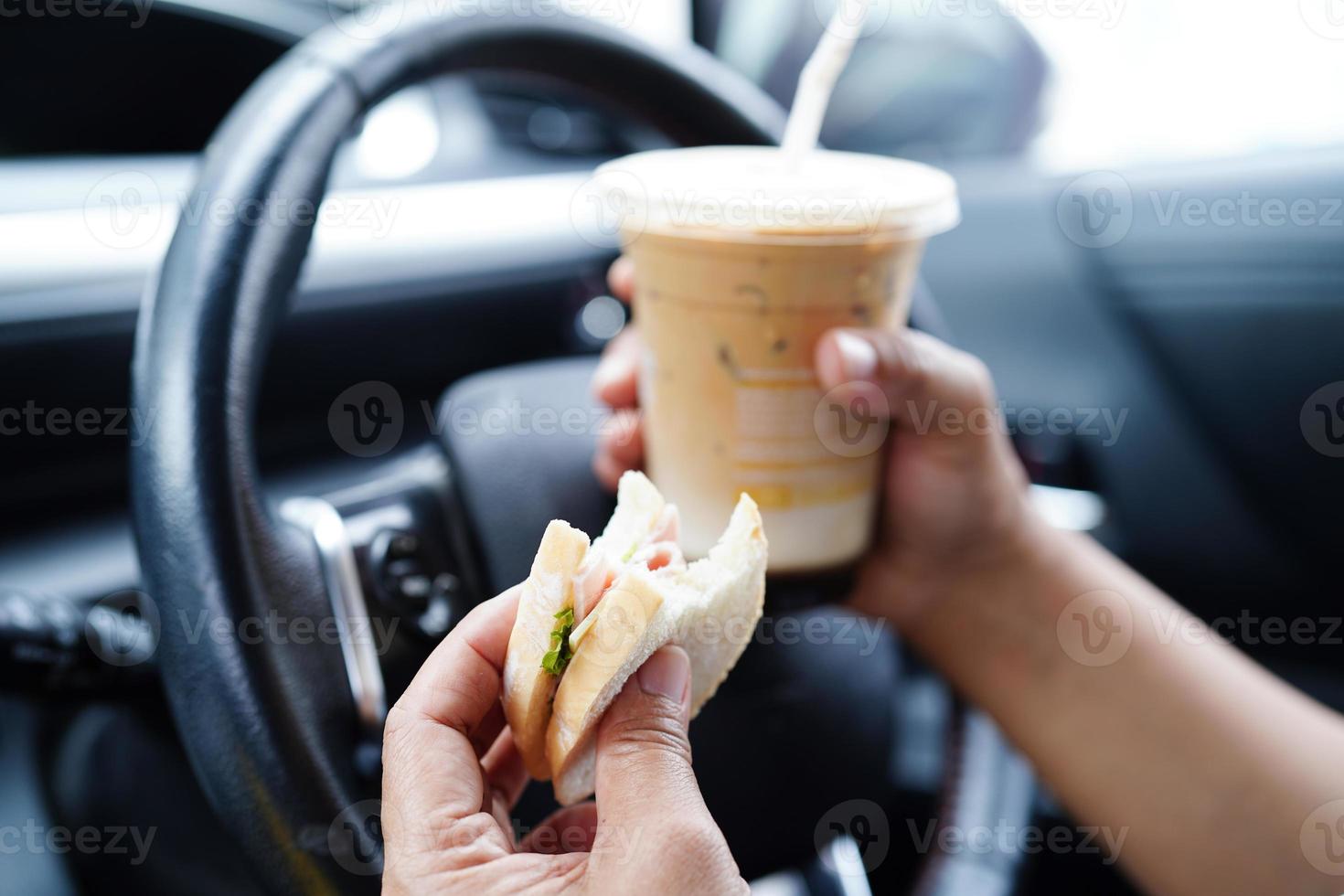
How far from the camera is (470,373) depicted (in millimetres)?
1475

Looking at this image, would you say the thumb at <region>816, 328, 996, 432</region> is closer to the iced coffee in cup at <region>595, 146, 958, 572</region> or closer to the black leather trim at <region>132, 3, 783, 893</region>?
the iced coffee in cup at <region>595, 146, 958, 572</region>

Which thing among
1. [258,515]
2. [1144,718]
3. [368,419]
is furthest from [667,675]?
[368,419]

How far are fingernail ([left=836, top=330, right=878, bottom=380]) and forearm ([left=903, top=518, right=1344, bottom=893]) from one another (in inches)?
14.6

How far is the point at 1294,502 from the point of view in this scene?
142cm

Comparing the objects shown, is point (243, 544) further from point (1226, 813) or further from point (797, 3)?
point (797, 3)

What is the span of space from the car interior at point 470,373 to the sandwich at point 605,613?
0.14 meters

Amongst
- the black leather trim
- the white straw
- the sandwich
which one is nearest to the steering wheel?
the black leather trim

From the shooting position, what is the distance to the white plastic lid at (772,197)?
0.69m

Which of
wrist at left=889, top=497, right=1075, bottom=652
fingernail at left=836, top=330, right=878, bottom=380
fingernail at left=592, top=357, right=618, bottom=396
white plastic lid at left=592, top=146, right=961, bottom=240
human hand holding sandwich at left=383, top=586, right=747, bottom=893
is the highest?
white plastic lid at left=592, top=146, right=961, bottom=240

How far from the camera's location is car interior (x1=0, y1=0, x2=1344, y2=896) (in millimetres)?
605

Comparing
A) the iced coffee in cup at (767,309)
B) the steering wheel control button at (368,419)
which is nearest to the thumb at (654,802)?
the iced coffee in cup at (767,309)

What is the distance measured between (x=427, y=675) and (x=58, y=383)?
0.77 m

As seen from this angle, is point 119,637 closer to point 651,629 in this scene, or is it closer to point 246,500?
point 246,500

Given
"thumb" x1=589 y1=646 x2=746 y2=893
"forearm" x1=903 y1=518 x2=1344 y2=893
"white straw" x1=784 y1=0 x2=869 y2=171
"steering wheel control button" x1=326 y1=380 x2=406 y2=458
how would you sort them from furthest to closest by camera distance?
"steering wheel control button" x1=326 y1=380 x2=406 y2=458 → "forearm" x1=903 y1=518 x2=1344 y2=893 → "white straw" x1=784 y1=0 x2=869 y2=171 → "thumb" x1=589 y1=646 x2=746 y2=893
